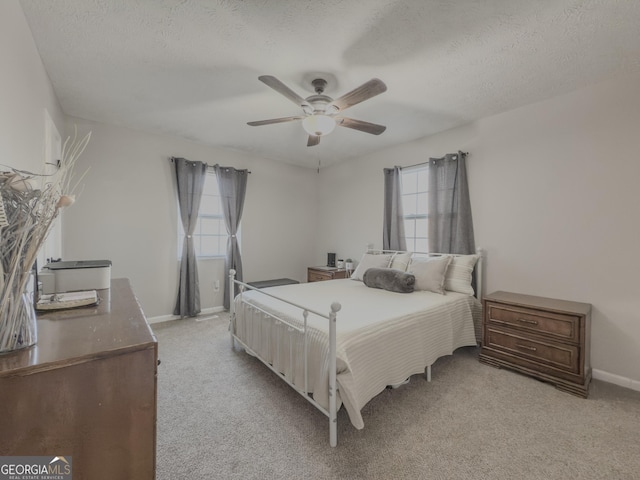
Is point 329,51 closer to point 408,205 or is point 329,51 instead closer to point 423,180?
point 423,180

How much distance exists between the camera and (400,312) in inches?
83.6

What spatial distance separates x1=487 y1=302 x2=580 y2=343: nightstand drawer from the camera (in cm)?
210

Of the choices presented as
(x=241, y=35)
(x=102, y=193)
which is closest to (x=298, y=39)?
(x=241, y=35)

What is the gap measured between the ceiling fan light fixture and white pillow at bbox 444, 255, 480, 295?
6.32 ft

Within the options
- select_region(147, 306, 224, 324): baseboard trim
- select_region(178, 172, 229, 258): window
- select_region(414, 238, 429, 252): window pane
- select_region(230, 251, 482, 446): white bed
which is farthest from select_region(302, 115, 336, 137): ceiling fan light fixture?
select_region(147, 306, 224, 324): baseboard trim

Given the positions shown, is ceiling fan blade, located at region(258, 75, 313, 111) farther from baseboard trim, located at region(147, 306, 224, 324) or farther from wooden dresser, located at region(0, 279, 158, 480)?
baseboard trim, located at region(147, 306, 224, 324)

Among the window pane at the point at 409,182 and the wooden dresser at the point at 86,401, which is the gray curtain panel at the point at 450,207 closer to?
the window pane at the point at 409,182

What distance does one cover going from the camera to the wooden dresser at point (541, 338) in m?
2.08

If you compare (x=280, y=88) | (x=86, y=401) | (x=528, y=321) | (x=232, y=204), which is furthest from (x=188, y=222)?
(x=528, y=321)

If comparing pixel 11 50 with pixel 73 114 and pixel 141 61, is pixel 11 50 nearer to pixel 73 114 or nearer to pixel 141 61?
pixel 141 61

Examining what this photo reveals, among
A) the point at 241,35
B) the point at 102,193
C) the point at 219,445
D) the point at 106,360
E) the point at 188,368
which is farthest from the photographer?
the point at 102,193

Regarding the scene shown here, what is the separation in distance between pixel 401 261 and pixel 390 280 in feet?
1.61

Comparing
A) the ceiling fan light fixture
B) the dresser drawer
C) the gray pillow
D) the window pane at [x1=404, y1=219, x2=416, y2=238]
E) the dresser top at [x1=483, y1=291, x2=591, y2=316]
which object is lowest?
the dresser drawer

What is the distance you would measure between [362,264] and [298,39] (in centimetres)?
244
